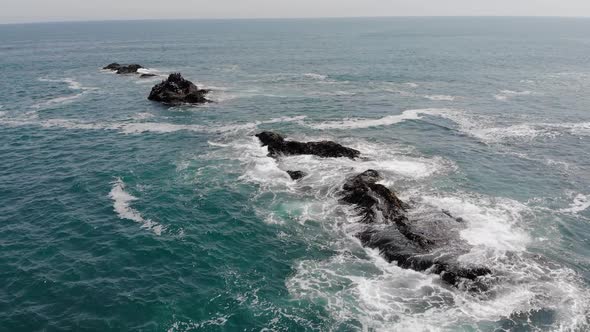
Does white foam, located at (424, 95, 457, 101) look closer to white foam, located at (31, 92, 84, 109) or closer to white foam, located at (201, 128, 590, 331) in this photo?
white foam, located at (201, 128, 590, 331)

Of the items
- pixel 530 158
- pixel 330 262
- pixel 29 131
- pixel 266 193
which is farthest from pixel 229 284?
pixel 29 131

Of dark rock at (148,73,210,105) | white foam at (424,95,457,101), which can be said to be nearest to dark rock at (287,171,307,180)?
dark rock at (148,73,210,105)

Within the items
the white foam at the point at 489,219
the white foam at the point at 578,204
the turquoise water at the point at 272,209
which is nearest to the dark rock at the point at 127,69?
the turquoise water at the point at 272,209

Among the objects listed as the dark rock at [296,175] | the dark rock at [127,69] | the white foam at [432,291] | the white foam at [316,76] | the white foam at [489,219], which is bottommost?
the white foam at [432,291]

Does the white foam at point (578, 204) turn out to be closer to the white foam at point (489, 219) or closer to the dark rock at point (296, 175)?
the white foam at point (489, 219)

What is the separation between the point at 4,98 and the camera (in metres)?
94.1

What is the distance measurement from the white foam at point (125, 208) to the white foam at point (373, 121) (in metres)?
34.9

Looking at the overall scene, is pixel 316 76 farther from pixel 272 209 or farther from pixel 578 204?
pixel 578 204

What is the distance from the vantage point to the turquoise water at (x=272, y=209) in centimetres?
2956

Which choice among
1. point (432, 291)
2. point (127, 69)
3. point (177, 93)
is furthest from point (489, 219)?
point (127, 69)

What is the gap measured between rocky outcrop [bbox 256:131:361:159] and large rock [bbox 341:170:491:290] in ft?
A: 40.0

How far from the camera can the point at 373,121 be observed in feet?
247

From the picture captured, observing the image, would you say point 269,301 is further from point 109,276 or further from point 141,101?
point 141,101

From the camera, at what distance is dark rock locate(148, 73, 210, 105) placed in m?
88.8
